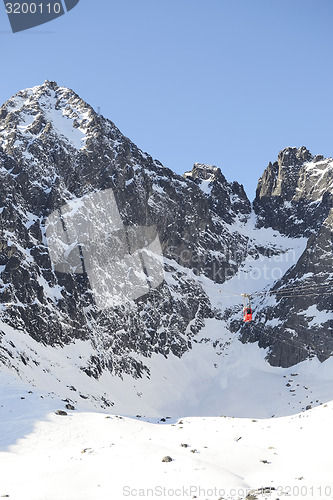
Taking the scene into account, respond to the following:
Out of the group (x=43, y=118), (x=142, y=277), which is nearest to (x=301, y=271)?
(x=142, y=277)

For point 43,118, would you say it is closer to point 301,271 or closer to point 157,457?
point 301,271

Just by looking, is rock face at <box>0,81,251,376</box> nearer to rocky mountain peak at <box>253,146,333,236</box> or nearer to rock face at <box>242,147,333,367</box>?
rocky mountain peak at <box>253,146,333,236</box>

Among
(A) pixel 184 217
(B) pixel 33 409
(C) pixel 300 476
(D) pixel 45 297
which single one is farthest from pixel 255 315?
(C) pixel 300 476

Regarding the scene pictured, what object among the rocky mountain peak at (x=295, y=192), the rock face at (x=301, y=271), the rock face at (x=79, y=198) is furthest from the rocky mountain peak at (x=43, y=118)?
the rocky mountain peak at (x=295, y=192)

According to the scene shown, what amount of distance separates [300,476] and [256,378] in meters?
91.9

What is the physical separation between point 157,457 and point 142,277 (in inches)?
4105

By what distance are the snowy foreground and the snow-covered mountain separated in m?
33.2

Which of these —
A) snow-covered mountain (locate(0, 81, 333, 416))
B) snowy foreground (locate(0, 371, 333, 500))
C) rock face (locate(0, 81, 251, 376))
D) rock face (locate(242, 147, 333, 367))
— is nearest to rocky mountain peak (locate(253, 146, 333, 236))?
rock face (locate(242, 147, 333, 367))

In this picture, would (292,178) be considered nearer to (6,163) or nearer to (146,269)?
(146,269)

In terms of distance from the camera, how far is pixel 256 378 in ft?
364

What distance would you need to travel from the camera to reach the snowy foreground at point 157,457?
2020 centimetres

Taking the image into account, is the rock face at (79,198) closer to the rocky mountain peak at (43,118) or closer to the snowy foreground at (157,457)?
the rocky mountain peak at (43,118)

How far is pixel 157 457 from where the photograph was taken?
23.9 meters

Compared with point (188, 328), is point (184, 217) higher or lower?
higher
